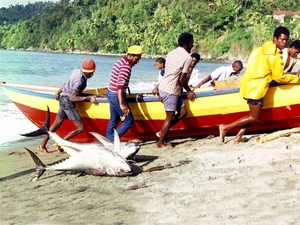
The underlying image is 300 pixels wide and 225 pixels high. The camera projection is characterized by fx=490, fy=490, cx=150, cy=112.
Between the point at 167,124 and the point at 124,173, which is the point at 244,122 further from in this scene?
the point at 124,173

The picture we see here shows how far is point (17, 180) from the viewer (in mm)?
6461

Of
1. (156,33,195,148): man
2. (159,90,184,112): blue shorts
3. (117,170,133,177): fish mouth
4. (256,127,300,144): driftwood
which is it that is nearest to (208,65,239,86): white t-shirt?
(156,33,195,148): man

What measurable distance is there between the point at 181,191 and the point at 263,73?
2345 millimetres

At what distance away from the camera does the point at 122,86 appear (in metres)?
6.98

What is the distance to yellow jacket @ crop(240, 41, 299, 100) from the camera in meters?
6.46

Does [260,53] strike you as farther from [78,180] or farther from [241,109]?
[78,180]

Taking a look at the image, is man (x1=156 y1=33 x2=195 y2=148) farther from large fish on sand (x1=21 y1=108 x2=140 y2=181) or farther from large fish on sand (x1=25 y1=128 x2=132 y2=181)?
large fish on sand (x1=25 y1=128 x2=132 y2=181)

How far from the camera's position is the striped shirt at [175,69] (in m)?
6.86

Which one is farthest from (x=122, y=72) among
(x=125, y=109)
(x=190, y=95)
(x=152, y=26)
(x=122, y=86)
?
(x=152, y=26)

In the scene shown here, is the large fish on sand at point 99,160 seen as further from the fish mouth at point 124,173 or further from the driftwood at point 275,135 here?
the driftwood at point 275,135

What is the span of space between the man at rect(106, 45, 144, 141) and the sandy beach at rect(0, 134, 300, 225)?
688 millimetres

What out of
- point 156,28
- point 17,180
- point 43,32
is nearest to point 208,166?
point 17,180

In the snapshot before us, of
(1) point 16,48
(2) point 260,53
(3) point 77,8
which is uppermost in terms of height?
(2) point 260,53

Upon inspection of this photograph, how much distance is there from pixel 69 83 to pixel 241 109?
8.82 feet
